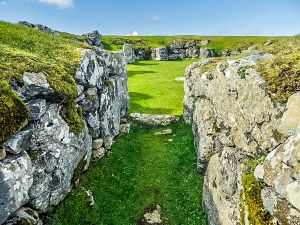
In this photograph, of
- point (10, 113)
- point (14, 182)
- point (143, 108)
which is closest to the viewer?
point (14, 182)

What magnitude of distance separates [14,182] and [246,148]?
12523mm

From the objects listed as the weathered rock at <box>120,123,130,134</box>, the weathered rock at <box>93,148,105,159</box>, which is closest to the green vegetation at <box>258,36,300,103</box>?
the weathered rock at <box>93,148,105,159</box>

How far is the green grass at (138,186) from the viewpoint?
67.8ft

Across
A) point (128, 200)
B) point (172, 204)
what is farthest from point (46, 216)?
point (172, 204)

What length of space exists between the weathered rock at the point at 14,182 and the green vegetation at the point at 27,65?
1.27 meters

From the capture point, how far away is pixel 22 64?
1941 cm

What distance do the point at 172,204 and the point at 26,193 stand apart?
414 inches

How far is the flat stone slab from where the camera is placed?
1400 inches

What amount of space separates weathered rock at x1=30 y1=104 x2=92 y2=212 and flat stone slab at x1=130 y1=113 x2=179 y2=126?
15415 millimetres

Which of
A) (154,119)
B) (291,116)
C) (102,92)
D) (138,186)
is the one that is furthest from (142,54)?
(291,116)

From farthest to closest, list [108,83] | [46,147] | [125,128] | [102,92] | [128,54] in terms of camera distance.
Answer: [128,54] < [125,128] < [108,83] < [102,92] < [46,147]

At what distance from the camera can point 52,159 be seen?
18.1 meters

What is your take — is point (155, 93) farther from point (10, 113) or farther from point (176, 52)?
point (176, 52)

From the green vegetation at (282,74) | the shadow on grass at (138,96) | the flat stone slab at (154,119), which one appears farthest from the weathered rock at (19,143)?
the shadow on grass at (138,96)
